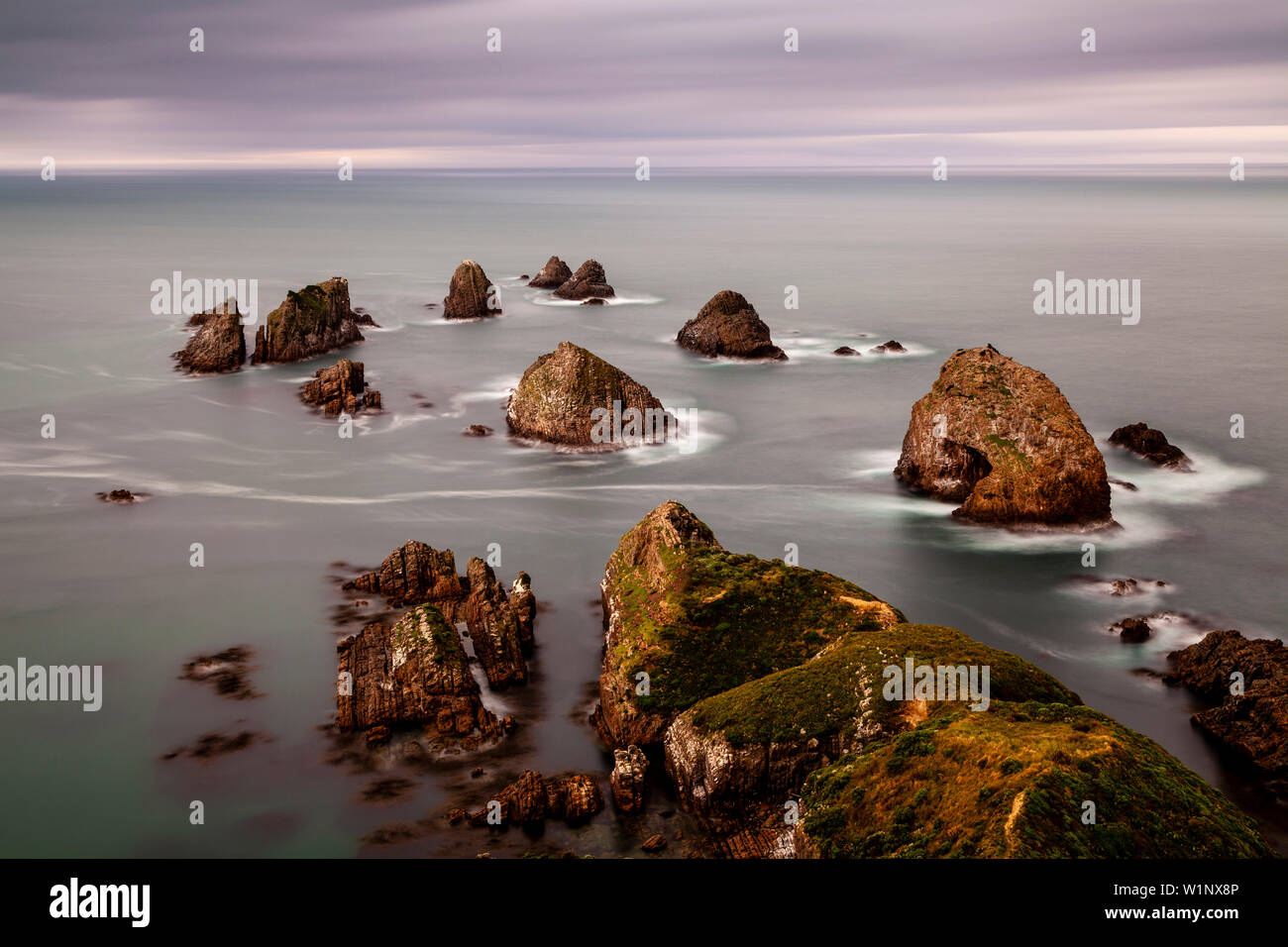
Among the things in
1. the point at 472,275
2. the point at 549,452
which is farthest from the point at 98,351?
the point at 549,452

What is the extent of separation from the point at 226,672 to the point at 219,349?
54752 mm

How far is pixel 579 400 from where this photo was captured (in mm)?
62438

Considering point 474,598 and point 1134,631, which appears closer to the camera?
point 1134,631

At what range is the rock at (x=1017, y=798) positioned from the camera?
18656mm

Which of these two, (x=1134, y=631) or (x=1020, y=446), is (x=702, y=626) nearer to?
(x=1134, y=631)

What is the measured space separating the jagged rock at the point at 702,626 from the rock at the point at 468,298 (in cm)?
8189

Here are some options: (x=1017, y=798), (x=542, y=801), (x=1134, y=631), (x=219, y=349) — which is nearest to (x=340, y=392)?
(x=219, y=349)

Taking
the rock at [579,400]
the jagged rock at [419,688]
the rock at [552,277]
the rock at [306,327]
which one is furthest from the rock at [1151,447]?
the rock at [552,277]

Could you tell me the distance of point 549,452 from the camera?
6247cm

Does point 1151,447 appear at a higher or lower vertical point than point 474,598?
higher

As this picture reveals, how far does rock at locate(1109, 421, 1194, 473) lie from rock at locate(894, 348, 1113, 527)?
532 inches

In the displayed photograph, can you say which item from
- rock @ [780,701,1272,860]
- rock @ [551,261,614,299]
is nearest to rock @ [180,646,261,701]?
rock @ [780,701,1272,860]
